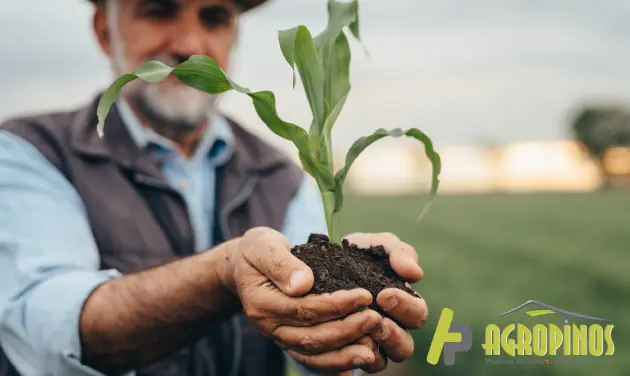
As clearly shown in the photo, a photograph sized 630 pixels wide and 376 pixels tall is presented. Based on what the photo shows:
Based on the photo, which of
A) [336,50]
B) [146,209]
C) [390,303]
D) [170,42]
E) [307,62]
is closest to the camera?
[390,303]

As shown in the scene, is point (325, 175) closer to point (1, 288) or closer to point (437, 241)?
point (1, 288)

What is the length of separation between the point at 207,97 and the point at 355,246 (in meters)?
1.20

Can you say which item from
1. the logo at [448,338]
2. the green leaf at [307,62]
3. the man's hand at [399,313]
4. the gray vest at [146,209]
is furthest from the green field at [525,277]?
the green leaf at [307,62]

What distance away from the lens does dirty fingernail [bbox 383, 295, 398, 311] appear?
189 cm

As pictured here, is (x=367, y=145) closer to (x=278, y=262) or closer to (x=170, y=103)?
(x=278, y=262)

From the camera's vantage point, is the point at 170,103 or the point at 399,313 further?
the point at 170,103

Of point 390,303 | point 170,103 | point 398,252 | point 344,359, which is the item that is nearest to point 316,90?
point 398,252

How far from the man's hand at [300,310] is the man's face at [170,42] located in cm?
122

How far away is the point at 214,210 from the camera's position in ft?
9.96

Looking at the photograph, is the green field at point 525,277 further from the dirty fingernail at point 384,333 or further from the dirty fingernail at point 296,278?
the dirty fingernail at point 296,278

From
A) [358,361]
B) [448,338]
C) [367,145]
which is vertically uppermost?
[367,145]

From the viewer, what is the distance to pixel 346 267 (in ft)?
6.35

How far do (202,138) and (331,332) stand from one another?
1.55 metres

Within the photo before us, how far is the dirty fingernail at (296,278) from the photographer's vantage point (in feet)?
5.86
